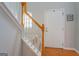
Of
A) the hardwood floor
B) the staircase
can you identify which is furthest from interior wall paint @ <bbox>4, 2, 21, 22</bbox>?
the hardwood floor

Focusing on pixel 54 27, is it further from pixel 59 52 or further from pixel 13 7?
pixel 13 7

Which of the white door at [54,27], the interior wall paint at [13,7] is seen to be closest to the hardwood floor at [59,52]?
the white door at [54,27]

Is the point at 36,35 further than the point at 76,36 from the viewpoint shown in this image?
No

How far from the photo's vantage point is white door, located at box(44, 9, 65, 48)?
1436 millimetres

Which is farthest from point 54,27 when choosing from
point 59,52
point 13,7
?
point 13,7

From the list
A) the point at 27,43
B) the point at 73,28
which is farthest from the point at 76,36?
the point at 27,43

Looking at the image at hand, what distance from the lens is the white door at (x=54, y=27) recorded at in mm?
1436

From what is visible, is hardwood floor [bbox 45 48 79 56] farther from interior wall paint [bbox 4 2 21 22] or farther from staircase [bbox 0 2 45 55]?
interior wall paint [bbox 4 2 21 22]

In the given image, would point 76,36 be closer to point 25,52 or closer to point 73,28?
point 73,28

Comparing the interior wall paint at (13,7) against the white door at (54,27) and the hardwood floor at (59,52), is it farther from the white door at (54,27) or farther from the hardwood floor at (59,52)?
the hardwood floor at (59,52)

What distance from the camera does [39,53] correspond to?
165cm

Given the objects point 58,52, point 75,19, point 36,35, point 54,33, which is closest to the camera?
point 58,52

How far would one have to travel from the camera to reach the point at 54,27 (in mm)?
1454

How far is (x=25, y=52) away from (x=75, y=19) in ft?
2.77
